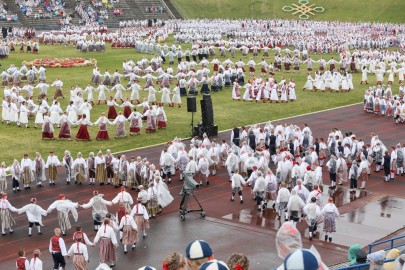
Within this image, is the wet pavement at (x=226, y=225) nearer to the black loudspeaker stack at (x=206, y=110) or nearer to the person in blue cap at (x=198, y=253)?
the black loudspeaker stack at (x=206, y=110)

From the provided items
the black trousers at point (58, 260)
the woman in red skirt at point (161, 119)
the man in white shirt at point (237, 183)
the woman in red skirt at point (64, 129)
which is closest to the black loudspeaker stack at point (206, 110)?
the woman in red skirt at point (161, 119)

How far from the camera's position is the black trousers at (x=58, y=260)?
1443cm

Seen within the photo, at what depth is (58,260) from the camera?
571 inches

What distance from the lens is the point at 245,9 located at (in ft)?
257

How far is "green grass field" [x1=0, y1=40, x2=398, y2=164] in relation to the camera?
25.6 metres

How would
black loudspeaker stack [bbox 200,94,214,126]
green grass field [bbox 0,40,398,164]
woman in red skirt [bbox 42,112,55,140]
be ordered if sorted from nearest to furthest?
green grass field [bbox 0,40,398,164] < woman in red skirt [bbox 42,112,55,140] < black loudspeaker stack [bbox 200,94,214,126]

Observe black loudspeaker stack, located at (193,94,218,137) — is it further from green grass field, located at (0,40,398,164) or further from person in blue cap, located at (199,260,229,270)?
person in blue cap, located at (199,260,229,270)

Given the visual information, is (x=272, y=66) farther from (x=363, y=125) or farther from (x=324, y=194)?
(x=324, y=194)

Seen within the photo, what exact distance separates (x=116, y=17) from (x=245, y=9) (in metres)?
14.8

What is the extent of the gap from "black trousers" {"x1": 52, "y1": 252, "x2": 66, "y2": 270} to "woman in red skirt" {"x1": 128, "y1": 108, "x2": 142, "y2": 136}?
511 inches

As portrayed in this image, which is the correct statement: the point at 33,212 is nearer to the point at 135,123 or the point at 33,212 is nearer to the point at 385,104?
the point at 135,123

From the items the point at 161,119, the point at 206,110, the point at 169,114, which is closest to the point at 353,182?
the point at 206,110

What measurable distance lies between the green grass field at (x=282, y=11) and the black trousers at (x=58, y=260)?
61622 millimetres

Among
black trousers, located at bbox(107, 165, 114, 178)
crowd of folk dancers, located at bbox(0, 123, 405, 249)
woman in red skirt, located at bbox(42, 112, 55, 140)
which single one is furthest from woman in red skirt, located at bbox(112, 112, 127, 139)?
black trousers, located at bbox(107, 165, 114, 178)
